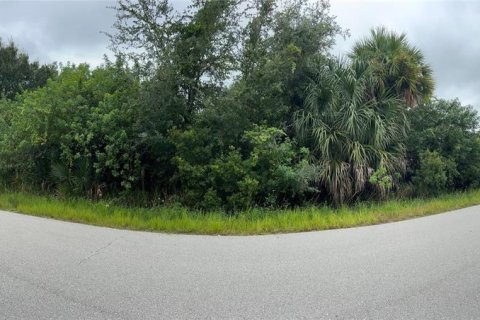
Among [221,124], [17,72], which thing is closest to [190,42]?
[221,124]

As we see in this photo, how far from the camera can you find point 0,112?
16594 millimetres

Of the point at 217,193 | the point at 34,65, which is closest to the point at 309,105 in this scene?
the point at 217,193

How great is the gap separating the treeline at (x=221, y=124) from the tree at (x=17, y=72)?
1755 centimetres

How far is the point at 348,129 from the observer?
1171 centimetres

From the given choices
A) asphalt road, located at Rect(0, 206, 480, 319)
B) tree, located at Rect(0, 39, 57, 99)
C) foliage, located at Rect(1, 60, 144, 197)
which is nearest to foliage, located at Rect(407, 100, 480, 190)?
asphalt road, located at Rect(0, 206, 480, 319)

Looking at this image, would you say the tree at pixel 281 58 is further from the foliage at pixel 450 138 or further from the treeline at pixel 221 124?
the foliage at pixel 450 138

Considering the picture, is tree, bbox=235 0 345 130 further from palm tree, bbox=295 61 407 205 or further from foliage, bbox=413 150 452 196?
foliage, bbox=413 150 452 196

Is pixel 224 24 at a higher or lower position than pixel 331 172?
higher

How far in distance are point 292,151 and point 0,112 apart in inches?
506

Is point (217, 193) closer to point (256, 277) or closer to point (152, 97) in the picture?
point (152, 97)

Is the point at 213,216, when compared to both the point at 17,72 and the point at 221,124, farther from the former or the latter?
the point at 17,72

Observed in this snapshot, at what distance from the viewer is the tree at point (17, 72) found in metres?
28.1

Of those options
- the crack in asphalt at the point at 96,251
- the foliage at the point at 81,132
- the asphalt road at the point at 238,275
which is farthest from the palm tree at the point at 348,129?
the crack in asphalt at the point at 96,251

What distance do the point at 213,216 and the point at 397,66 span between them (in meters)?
9.35
